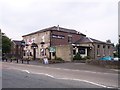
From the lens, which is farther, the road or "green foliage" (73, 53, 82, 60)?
"green foliage" (73, 53, 82, 60)

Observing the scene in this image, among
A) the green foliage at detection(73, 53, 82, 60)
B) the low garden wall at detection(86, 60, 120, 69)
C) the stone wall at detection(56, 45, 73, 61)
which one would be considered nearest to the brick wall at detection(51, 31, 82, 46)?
the stone wall at detection(56, 45, 73, 61)

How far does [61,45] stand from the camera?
52438 millimetres

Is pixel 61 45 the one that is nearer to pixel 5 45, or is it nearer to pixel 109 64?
pixel 109 64

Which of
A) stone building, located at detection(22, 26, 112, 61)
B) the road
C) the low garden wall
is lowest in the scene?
the road

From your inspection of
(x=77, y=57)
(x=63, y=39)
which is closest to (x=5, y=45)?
(x=63, y=39)

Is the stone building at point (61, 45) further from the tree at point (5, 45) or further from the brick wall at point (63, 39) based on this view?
the tree at point (5, 45)

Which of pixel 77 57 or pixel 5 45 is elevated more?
pixel 5 45

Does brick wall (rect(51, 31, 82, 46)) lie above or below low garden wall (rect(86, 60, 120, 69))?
above

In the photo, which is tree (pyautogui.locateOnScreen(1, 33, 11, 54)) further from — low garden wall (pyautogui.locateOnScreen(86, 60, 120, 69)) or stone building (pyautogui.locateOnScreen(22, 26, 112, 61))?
low garden wall (pyautogui.locateOnScreen(86, 60, 120, 69))

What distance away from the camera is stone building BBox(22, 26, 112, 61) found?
5117cm

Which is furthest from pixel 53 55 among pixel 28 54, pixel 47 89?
pixel 47 89

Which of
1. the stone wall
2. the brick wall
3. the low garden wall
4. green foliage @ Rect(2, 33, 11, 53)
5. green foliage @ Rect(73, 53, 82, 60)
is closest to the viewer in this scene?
the low garden wall

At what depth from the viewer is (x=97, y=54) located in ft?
183

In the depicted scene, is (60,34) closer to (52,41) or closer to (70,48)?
(52,41)
